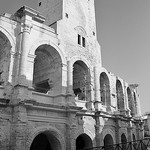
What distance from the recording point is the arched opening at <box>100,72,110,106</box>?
1705 cm

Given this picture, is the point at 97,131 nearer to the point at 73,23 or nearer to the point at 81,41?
the point at 81,41

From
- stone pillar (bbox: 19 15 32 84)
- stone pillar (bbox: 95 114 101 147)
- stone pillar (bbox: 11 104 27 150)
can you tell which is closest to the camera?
stone pillar (bbox: 11 104 27 150)

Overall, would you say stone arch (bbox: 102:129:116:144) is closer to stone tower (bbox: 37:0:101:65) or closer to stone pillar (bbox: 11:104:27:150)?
stone tower (bbox: 37:0:101:65)

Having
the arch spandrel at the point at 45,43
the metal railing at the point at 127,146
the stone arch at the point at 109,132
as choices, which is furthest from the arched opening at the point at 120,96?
the arch spandrel at the point at 45,43

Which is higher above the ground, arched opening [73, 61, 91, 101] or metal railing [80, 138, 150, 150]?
arched opening [73, 61, 91, 101]

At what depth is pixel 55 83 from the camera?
13.2 meters

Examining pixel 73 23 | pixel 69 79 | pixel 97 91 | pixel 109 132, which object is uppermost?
pixel 73 23

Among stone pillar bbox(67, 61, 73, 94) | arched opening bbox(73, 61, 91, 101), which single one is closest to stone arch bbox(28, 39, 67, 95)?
stone pillar bbox(67, 61, 73, 94)

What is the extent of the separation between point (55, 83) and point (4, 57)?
11.8 ft

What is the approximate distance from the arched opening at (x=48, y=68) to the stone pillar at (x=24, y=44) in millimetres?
1663

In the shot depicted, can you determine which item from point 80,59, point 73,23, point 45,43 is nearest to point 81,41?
point 73,23

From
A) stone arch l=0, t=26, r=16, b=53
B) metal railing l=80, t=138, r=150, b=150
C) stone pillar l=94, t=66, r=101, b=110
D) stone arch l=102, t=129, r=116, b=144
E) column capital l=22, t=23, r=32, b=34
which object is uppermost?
column capital l=22, t=23, r=32, b=34

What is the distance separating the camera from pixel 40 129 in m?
10.7

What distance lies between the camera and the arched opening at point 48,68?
13.2m
